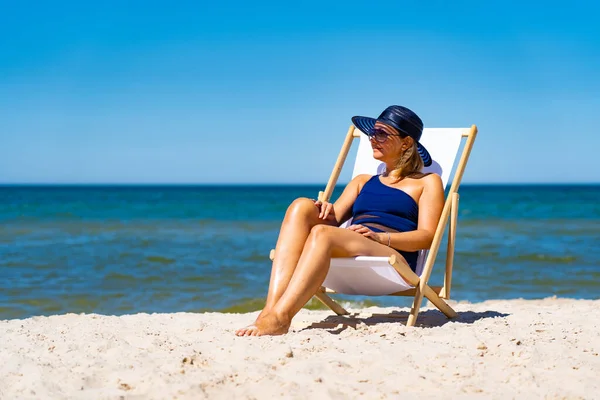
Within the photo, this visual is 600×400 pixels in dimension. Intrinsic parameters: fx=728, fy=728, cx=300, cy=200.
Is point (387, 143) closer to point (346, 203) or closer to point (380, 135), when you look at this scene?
point (380, 135)

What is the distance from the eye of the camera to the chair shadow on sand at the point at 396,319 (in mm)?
4285

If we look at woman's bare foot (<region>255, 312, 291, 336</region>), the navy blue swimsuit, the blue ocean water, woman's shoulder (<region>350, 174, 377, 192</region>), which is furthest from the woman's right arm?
the blue ocean water

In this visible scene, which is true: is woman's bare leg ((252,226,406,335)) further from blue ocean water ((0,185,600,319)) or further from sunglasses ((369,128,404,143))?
blue ocean water ((0,185,600,319))

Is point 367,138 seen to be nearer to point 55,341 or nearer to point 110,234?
point 55,341

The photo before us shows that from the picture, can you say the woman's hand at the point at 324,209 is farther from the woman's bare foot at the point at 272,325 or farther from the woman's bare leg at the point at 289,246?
the woman's bare foot at the point at 272,325

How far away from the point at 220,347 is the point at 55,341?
2.89 ft

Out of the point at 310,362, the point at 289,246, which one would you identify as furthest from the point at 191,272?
the point at 310,362

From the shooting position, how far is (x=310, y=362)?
311 centimetres

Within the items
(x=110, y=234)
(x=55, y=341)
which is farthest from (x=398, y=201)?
(x=110, y=234)

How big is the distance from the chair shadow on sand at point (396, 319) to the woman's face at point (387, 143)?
101cm

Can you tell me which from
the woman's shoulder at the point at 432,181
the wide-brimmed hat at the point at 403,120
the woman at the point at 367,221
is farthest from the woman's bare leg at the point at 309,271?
the wide-brimmed hat at the point at 403,120

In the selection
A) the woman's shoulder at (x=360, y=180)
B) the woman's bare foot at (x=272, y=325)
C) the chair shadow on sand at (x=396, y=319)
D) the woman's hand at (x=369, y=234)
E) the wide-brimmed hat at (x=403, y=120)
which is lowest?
the chair shadow on sand at (x=396, y=319)

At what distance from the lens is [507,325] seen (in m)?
4.22

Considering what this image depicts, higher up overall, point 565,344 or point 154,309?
point 565,344
